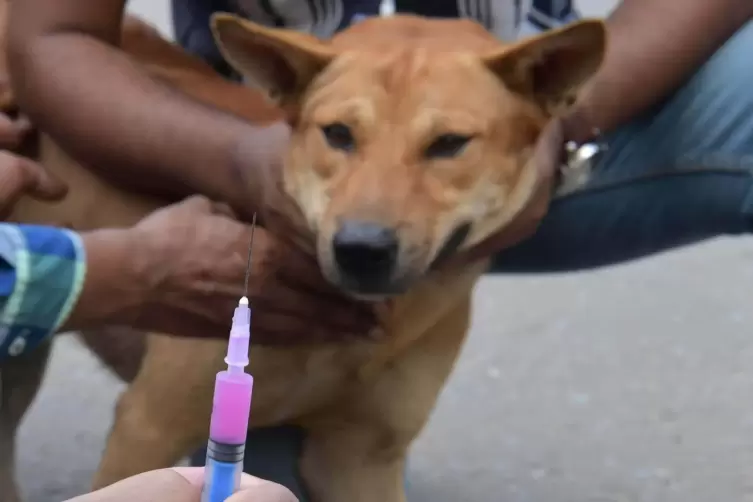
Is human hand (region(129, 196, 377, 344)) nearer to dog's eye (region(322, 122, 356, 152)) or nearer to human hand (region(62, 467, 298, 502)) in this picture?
dog's eye (region(322, 122, 356, 152))

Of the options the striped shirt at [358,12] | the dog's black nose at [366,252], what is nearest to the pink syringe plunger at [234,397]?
the dog's black nose at [366,252]

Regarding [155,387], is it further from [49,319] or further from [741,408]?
[741,408]

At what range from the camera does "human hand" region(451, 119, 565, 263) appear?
0.92m

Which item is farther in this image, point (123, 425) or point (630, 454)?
point (630, 454)

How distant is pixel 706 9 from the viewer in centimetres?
103

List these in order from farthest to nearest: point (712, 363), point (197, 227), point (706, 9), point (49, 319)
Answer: point (712, 363) < point (706, 9) < point (197, 227) < point (49, 319)

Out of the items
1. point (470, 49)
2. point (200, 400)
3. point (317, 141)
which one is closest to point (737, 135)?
point (470, 49)

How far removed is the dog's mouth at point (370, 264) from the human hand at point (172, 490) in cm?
26

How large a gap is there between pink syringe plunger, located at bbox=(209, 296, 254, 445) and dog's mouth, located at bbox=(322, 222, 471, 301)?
0.81 feet

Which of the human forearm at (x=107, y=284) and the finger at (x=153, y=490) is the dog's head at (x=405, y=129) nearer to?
the human forearm at (x=107, y=284)

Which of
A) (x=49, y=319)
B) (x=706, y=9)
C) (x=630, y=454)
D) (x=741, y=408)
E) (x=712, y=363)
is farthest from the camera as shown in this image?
(x=712, y=363)

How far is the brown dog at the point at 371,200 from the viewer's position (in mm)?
813

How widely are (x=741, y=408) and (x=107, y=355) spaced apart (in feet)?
3.14

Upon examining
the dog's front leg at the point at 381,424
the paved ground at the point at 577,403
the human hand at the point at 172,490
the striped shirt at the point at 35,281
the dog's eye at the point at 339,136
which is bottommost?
the paved ground at the point at 577,403
